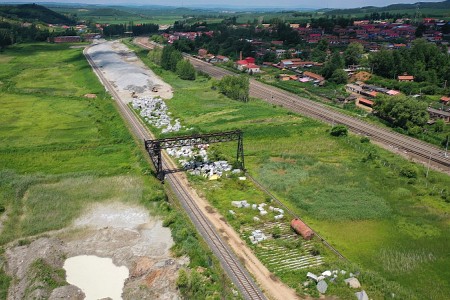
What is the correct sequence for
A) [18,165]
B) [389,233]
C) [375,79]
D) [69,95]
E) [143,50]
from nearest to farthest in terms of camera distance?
[389,233]
[18,165]
[69,95]
[375,79]
[143,50]

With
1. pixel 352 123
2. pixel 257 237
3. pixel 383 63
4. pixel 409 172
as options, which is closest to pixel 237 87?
pixel 352 123

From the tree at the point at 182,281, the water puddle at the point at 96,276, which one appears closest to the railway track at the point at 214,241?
the tree at the point at 182,281

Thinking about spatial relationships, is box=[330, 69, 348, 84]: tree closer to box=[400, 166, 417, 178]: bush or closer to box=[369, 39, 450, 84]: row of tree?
box=[369, 39, 450, 84]: row of tree

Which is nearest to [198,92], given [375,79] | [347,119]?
[347,119]

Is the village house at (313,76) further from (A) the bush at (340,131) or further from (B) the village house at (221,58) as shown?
(A) the bush at (340,131)

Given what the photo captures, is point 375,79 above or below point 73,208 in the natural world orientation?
above

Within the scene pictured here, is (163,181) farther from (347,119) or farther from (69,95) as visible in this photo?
(69,95)

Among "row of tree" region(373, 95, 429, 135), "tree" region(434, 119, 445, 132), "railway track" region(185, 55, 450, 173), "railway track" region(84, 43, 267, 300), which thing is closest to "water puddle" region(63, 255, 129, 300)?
"railway track" region(84, 43, 267, 300)
